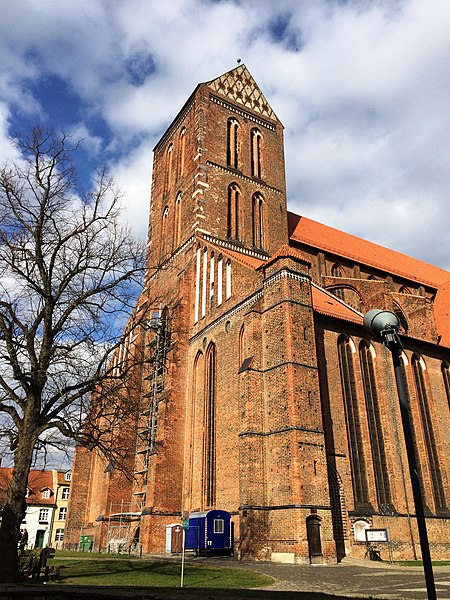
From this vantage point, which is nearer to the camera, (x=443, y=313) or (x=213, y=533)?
(x=213, y=533)

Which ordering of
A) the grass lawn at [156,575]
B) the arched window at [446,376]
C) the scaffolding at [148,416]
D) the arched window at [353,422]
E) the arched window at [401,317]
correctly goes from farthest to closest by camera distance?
the arched window at [401,317] < the arched window at [446,376] < the scaffolding at [148,416] < the arched window at [353,422] < the grass lawn at [156,575]

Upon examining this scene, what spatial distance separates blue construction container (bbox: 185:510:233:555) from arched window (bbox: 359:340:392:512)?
5.49m

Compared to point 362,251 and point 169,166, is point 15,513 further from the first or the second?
point 362,251

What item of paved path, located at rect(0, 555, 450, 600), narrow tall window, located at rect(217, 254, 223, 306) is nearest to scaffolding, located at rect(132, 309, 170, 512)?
narrow tall window, located at rect(217, 254, 223, 306)

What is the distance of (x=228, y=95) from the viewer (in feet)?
102

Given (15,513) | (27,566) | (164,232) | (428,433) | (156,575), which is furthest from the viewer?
(164,232)

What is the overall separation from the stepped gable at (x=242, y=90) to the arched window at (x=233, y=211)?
629 cm

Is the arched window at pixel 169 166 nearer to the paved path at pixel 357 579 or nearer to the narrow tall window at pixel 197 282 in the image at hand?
the narrow tall window at pixel 197 282

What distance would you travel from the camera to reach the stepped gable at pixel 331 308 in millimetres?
20484

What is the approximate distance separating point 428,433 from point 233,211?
14.4 m

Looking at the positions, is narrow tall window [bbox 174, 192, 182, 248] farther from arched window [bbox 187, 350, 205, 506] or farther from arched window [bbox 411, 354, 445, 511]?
arched window [bbox 411, 354, 445, 511]

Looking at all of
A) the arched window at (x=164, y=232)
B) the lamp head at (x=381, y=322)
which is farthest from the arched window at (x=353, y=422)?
the lamp head at (x=381, y=322)

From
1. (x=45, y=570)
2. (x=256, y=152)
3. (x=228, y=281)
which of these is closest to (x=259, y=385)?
(x=228, y=281)

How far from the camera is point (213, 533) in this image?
669 inches
